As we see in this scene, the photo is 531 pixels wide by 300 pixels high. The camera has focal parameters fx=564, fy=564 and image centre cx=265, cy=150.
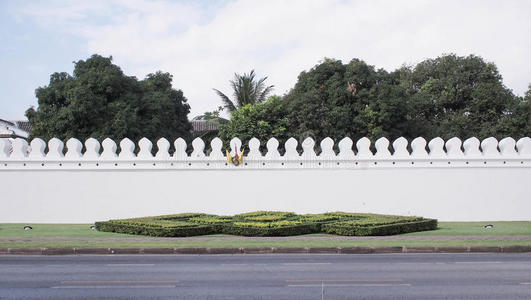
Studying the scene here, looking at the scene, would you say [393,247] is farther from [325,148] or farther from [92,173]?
[92,173]

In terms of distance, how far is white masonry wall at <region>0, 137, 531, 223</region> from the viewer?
16.3 m

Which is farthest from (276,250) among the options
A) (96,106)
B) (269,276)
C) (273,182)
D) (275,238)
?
(96,106)

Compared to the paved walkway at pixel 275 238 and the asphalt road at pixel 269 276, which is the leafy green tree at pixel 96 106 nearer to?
the paved walkway at pixel 275 238

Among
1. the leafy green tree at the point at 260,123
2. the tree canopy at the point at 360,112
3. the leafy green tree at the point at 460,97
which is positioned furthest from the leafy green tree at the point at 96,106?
the leafy green tree at the point at 460,97

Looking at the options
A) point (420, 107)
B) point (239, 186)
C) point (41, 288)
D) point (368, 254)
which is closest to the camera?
point (41, 288)

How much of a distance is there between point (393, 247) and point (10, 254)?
25.6ft

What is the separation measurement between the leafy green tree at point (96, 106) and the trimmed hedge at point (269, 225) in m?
17.2

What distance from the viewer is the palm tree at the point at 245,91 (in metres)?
42.4

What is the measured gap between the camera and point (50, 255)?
448 inches

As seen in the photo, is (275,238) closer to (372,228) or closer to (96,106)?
(372,228)

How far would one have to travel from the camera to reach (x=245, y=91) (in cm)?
4241

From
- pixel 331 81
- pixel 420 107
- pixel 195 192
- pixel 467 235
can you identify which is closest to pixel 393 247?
pixel 467 235

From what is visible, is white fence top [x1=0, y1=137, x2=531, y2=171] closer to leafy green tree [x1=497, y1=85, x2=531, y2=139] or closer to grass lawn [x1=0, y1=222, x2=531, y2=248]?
grass lawn [x1=0, y1=222, x2=531, y2=248]

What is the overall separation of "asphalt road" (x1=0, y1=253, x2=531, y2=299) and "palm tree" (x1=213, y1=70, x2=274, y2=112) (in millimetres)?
31760
